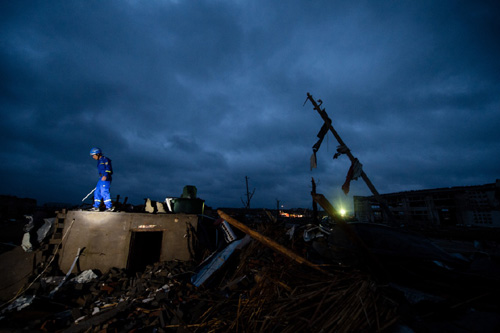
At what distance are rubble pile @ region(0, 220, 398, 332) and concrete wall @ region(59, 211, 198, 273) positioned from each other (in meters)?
0.52

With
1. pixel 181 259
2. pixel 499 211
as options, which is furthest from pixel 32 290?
pixel 499 211

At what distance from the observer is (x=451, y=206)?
40.9 feet

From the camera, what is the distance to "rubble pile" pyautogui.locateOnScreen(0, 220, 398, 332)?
8.32ft

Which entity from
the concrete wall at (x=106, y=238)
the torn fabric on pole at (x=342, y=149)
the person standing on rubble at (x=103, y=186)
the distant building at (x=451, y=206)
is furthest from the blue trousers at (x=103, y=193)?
the distant building at (x=451, y=206)

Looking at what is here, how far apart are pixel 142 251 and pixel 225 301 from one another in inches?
282

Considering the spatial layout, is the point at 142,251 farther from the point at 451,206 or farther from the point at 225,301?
the point at 451,206

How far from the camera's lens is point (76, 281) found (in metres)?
6.47

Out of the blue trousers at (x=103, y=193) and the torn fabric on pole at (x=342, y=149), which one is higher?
the torn fabric on pole at (x=342, y=149)

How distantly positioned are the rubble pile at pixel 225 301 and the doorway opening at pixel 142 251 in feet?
1.89

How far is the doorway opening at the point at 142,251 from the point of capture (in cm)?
738

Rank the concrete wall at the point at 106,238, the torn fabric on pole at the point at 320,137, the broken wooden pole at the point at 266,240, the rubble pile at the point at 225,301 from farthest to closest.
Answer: the torn fabric on pole at the point at 320,137 → the concrete wall at the point at 106,238 → the broken wooden pole at the point at 266,240 → the rubble pile at the point at 225,301

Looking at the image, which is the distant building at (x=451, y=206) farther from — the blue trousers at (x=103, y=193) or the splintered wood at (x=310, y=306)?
the blue trousers at (x=103, y=193)

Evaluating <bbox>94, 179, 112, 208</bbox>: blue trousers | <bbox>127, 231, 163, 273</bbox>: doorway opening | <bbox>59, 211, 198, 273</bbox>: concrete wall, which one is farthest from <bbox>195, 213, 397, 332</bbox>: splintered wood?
<bbox>94, 179, 112, 208</bbox>: blue trousers

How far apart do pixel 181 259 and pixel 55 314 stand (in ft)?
11.7
